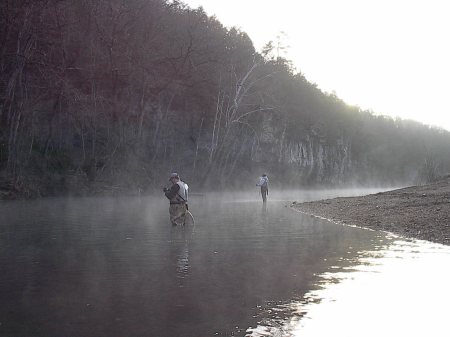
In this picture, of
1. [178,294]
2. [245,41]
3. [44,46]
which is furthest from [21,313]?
[245,41]

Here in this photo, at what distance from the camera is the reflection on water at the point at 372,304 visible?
17.1 ft

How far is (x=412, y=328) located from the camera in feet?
17.3

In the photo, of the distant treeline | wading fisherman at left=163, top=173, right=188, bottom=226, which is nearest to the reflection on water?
wading fisherman at left=163, top=173, right=188, bottom=226

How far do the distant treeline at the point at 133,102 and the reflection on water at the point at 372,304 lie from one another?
82.4 ft

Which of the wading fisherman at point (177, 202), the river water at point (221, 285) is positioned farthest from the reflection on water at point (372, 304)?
the wading fisherman at point (177, 202)

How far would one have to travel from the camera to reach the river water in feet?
17.5

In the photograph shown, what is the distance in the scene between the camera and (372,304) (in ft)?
20.4

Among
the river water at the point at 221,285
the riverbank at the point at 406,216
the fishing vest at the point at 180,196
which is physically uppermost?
the fishing vest at the point at 180,196

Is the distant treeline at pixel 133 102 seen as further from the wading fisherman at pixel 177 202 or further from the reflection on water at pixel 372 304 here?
the reflection on water at pixel 372 304

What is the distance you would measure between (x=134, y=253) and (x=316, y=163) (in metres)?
71.7

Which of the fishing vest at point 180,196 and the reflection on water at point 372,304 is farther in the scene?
the fishing vest at point 180,196

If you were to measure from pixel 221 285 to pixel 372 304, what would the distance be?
2192 millimetres

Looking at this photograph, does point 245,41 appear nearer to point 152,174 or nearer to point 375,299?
point 152,174

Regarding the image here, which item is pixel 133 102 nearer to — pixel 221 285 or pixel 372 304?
pixel 221 285
